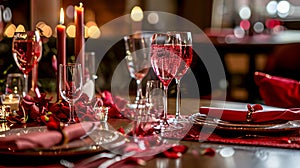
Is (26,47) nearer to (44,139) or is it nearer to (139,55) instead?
(139,55)

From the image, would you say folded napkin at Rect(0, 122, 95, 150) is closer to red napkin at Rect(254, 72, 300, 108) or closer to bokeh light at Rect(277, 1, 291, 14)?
red napkin at Rect(254, 72, 300, 108)

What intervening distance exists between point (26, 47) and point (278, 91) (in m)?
1.03

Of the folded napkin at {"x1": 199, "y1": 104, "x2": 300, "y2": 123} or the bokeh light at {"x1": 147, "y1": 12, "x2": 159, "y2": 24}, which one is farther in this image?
the bokeh light at {"x1": 147, "y1": 12, "x2": 159, "y2": 24}

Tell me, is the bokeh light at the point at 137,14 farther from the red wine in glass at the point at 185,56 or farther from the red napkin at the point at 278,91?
the red wine in glass at the point at 185,56

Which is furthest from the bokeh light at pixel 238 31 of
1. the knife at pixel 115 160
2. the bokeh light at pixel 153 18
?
the knife at pixel 115 160

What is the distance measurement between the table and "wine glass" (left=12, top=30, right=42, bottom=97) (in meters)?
0.51

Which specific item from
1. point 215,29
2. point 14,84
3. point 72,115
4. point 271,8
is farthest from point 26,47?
point 271,8

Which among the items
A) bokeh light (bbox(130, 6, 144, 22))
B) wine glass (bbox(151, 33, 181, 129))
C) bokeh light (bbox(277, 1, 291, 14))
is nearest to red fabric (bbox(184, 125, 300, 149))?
wine glass (bbox(151, 33, 181, 129))

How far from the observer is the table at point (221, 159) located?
2.83 ft

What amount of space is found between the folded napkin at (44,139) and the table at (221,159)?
0.10ft

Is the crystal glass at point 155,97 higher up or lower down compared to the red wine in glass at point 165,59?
lower down

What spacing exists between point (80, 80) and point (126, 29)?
17.7 feet

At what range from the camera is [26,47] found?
4.39 ft

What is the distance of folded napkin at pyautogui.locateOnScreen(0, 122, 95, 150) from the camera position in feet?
2.79
